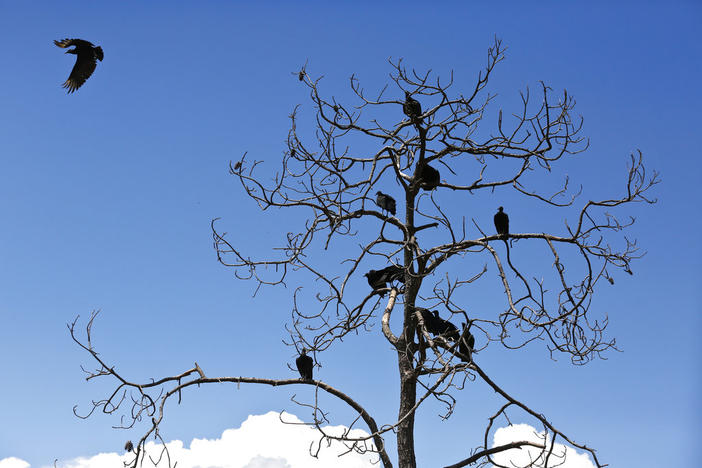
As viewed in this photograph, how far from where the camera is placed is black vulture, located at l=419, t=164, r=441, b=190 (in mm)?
7441

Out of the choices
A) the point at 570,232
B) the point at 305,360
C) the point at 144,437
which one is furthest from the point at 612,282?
the point at 144,437

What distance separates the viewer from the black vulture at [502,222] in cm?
722

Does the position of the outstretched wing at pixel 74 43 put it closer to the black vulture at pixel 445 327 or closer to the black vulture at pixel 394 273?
the black vulture at pixel 394 273

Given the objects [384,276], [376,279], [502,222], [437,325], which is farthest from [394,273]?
[502,222]

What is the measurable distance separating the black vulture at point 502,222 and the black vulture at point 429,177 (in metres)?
0.73

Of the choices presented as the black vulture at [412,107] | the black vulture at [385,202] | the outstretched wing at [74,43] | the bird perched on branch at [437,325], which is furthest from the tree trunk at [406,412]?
the outstretched wing at [74,43]

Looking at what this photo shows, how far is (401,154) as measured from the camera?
310 inches

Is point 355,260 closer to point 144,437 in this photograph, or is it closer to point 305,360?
point 305,360

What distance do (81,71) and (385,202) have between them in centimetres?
386

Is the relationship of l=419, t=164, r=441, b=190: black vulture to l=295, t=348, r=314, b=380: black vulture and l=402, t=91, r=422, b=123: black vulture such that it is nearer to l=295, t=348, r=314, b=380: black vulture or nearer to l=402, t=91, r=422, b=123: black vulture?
l=402, t=91, r=422, b=123: black vulture

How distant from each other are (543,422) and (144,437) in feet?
13.0

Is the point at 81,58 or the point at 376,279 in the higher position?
the point at 81,58

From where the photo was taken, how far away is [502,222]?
722 centimetres

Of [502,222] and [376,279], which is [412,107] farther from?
[376,279]
